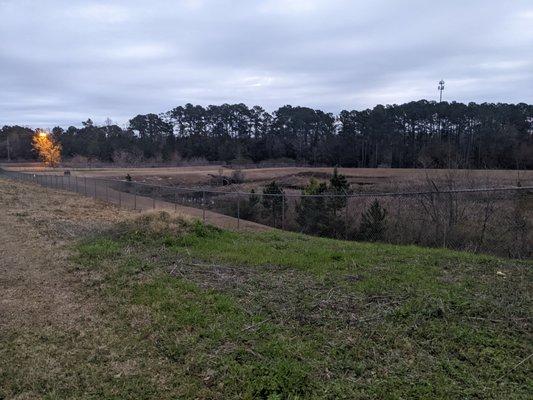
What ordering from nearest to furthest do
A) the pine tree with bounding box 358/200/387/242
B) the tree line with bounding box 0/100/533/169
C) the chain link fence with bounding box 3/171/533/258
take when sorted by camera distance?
the chain link fence with bounding box 3/171/533/258
the pine tree with bounding box 358/200/387/242
the tree line with bounding box 0/100/533/169

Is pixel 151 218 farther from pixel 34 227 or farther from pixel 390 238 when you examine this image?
pixel 390 238

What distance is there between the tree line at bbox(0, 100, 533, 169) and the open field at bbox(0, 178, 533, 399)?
255 ft

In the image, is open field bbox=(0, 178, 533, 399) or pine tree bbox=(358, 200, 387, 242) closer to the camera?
open field bbox=(0, 178, 533, 399)

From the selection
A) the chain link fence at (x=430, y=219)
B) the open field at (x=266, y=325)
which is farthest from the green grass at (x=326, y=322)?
the chain link fence at (x=430, y=219)

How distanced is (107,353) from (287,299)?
8.24ft

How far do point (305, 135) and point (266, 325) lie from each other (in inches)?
4896

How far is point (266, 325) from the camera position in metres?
5.49

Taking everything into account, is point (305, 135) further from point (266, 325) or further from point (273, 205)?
point (266, 325)

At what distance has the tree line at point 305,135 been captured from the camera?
9807cm

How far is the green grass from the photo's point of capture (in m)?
4.14

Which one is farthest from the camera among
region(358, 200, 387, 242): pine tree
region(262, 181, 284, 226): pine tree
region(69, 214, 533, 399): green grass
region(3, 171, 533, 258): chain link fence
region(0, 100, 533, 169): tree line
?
region(0, 100, 533, 169): tree line

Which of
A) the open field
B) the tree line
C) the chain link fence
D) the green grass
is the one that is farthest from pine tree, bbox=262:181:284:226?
the tree line

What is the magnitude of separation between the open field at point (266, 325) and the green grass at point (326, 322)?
19mm

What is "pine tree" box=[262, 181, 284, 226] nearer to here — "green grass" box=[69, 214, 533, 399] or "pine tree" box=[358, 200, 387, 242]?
"pine tree" box=[358, 200, 387, 242]
